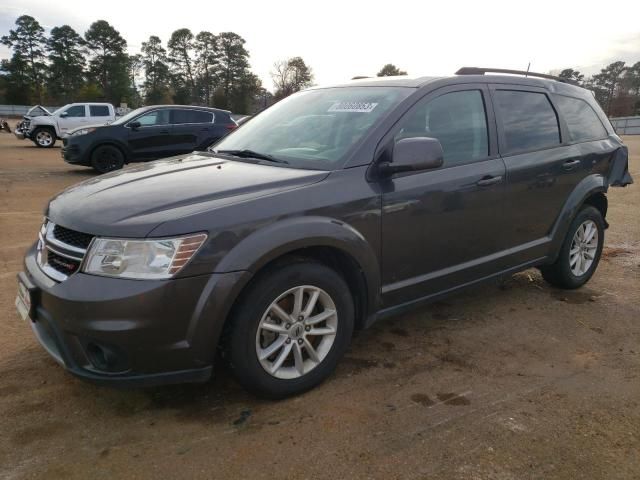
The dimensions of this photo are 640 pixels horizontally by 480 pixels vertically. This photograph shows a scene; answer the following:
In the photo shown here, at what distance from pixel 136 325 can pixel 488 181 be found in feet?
8.04

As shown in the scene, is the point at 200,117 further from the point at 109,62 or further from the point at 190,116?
the point at 109,62

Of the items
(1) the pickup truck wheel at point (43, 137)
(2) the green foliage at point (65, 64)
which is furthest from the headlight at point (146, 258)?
(2) the green foliage at point (65, 64)

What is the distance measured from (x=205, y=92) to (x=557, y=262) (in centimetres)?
7903

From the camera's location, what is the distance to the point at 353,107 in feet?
11.1

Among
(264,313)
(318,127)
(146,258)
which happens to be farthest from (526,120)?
(146,258)

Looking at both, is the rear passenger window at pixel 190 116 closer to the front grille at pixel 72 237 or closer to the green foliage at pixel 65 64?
the front grille at pixel 72 237

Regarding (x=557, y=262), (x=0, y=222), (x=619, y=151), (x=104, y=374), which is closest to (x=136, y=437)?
(x=104, y=374)

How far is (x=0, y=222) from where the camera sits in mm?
6707

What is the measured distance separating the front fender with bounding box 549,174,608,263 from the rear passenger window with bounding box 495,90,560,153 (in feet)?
1.53

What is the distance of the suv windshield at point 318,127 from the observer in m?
3.12

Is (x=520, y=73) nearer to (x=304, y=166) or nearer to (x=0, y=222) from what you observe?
(x=304, y=166)

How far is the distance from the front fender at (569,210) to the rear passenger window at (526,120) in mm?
467

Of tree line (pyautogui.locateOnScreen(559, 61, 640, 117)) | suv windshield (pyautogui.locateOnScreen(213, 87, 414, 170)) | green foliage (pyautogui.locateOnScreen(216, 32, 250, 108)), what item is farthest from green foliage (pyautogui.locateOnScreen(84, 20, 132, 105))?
suv windshield (pyautogui.locateOnScreen(213, 87, 414, 170))

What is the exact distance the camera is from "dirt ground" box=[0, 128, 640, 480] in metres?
2.28
